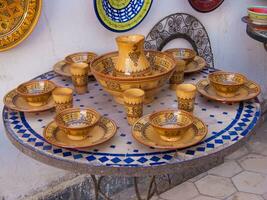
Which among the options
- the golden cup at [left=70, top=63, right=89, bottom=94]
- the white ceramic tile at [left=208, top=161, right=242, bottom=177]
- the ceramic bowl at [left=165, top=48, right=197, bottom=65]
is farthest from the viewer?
the white ceramic tile at [left=208, top=161, right=242, bottom=177]

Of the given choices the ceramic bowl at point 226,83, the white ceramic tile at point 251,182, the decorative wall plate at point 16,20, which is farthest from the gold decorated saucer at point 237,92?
the white ceramic tile at point 251,182

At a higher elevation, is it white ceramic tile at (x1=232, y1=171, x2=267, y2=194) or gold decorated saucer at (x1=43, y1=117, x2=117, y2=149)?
gold decorated saucer at (x1=43, y1=117, x2=117, y2=149)

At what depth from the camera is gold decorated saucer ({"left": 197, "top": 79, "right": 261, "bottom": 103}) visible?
1527 mm

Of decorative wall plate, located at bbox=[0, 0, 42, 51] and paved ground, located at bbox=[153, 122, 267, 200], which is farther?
paved ground, located at bbox=[153, 122, 267, 200]

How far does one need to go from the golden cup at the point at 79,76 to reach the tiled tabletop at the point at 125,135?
3 cm

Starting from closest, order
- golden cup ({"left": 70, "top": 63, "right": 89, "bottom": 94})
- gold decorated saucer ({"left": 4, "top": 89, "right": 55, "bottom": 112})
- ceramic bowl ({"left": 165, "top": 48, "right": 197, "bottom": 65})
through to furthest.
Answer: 1. gold decorated saucer ({"left": 4, "top": 89, "right": 55, "bottom": 112})
2. golden cup ({"left": 70, "top": 63, "right": 89, "bottom": 94})
3. ceramic bowl ({"left": 165, "top": 48, "right": 197, "bottom": 65})

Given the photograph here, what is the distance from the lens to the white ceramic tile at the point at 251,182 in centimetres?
239

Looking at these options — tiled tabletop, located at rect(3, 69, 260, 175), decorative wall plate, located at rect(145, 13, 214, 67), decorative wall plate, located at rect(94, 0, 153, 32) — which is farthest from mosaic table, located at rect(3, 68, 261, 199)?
decorative wall plate, located at rect(145, 13, 214, 67)

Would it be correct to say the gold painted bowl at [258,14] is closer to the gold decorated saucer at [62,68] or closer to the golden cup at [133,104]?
the gold decorated saucer at [62,68]

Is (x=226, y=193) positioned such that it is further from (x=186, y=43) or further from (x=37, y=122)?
(x=37, y=122)

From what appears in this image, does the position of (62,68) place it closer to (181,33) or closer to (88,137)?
(88,137)

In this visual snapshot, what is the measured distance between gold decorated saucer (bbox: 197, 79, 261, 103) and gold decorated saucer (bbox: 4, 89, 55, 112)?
582 mm

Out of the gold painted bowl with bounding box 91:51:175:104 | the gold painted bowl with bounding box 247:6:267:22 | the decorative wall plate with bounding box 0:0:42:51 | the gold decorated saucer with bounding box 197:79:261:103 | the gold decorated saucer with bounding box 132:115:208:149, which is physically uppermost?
the decorative wall plate with bounding box 0:0:42:51

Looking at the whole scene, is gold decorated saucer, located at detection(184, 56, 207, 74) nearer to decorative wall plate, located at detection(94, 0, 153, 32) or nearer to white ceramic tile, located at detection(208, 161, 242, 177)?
decorative wall plate, located at detection(94, 0, 153, 32)
